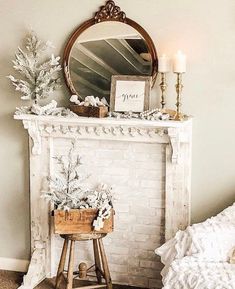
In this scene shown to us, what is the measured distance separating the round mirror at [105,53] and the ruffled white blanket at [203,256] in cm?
104

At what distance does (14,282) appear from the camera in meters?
4.05

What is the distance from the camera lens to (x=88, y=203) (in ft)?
12.1

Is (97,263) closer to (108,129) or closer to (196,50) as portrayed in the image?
(108,129)

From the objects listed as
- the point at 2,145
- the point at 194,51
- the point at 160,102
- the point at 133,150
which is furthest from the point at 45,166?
the point at 194,51

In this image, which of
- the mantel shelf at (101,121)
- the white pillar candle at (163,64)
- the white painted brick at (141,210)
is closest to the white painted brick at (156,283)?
the white painted brick at (141,210)

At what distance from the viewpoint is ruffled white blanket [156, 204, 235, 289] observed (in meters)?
2.95

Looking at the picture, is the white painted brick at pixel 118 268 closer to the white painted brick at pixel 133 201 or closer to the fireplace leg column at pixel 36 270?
the white painted brick at pixel 133 201

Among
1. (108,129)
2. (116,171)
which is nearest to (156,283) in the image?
(116,171)

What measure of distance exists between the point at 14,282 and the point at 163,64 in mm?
1775

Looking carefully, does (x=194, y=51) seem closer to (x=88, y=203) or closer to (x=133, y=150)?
(x=133, y=150)

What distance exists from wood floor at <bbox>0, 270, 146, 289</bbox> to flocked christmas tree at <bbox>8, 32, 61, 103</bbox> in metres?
1.23

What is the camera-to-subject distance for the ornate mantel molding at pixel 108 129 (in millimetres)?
3592

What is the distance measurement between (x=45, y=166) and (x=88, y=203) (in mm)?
505

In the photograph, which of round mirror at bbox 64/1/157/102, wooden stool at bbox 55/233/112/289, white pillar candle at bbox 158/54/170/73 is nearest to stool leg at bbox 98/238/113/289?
wooden stool at bbox 55/233/112/289
